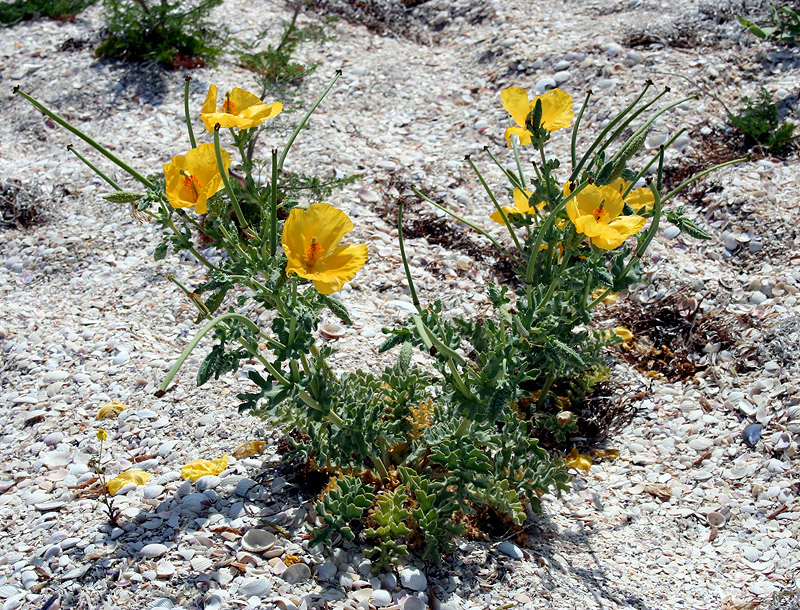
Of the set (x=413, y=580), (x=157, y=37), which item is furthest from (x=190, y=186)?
(x=157, y=37)

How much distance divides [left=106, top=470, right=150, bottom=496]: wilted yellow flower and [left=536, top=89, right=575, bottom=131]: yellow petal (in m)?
1.55

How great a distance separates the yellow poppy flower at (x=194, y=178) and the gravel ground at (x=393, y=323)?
0.89 m

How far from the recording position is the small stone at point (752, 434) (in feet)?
7.92

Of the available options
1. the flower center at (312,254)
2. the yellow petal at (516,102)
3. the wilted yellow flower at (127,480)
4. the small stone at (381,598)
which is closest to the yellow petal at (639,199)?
the yellow petal at (516,102)

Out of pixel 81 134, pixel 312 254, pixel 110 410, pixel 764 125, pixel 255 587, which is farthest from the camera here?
pixel 764 125

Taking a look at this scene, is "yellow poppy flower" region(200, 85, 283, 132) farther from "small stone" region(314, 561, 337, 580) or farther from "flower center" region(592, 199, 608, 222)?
"small stone" region(314, 561, 337, 580)

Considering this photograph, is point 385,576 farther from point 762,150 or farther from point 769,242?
point 762,150

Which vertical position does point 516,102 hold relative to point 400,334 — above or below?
above

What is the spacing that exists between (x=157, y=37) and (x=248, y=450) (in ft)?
10.7

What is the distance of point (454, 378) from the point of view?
1729mm

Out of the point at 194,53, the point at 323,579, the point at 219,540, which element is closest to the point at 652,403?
the point at 323,579

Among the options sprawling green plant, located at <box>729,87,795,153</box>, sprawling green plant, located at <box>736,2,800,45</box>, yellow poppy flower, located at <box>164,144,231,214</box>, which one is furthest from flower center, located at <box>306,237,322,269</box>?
sprawling green plant, located at <box>736,2,800,45</box>

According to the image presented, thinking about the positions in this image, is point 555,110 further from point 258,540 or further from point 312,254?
point 258,540

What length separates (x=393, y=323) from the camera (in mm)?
2816
